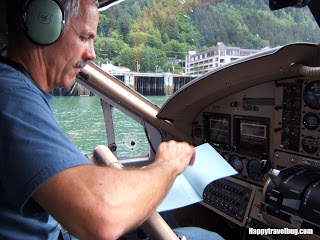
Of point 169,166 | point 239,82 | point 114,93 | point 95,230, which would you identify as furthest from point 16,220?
point 114,93

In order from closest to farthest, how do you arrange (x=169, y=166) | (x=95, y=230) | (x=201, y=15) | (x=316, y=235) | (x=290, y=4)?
(x=95, y=230)
(x=169, y=166)
(x=290, y=4)
(x=316, y=235)
(x=201, y=15)

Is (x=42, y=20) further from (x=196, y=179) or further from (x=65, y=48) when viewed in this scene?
(x=196, y=179)

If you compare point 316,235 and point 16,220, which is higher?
point 16,220

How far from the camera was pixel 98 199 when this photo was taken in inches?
21.9

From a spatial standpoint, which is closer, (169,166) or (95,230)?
(95,230)

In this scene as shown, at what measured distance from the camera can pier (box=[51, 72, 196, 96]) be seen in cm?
240

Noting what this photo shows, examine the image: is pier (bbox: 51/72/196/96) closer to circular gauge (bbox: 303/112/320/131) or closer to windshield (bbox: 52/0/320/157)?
windshield (bbox: 52/0/320/157)

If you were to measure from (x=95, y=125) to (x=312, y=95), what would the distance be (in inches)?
66.9

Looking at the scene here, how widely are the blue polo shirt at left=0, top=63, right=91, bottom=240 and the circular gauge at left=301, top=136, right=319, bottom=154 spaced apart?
147 centimetres

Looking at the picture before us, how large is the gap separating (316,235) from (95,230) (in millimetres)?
1258

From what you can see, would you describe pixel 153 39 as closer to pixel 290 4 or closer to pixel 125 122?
pixel 125 122

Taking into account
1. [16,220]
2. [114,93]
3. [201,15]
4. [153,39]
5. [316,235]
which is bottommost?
[316,235]

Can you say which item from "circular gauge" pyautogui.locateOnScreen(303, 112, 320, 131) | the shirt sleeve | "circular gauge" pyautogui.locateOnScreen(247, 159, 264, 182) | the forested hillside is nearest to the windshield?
the forested hillside

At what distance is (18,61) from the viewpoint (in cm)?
81
